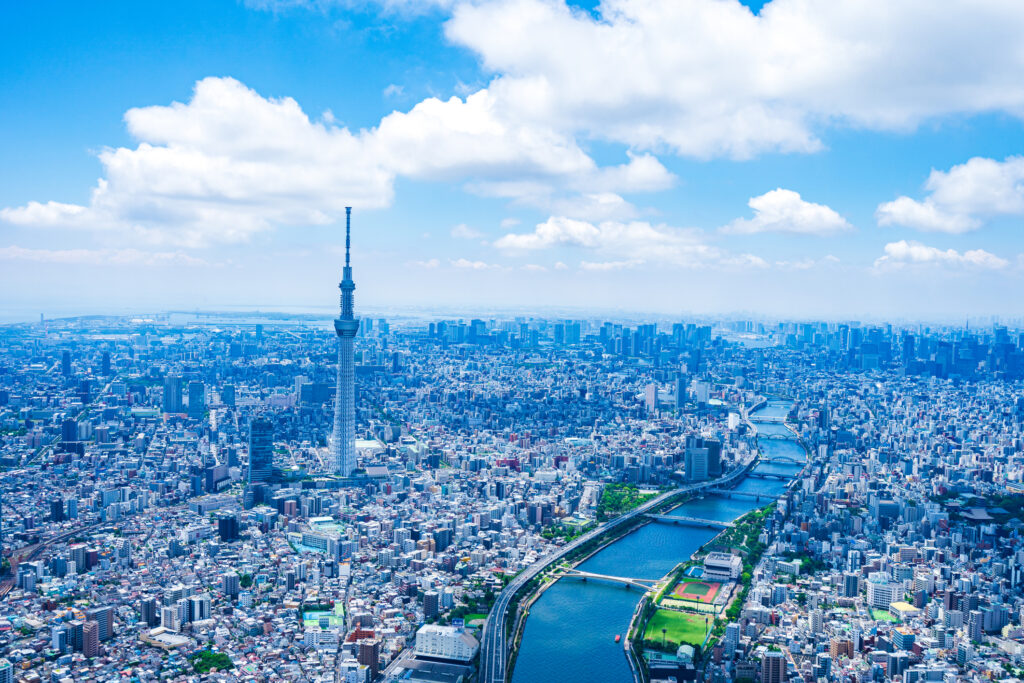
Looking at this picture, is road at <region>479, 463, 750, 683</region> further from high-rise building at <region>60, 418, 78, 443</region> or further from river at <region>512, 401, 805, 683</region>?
high-rise building at <region>60, 418, 78, 443</region>

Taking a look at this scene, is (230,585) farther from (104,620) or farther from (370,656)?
(370,656)

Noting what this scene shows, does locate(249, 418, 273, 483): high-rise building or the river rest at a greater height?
locate(249, 418, 273, 483): high-rise building

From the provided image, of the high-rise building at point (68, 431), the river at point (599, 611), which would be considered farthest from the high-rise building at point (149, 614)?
the high-rise building at point (68, 431)

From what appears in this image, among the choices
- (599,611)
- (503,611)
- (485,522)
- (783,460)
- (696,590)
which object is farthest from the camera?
(783,460)

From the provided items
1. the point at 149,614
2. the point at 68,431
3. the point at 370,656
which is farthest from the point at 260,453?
the point at 370,656

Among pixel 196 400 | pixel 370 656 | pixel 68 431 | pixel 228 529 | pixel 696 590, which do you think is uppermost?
pixel 196 400

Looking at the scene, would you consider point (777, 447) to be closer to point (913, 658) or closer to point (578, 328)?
point (913, 658)

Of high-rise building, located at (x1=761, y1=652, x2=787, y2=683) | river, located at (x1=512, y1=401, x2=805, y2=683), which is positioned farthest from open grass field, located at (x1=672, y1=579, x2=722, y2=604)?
high-rise building, located at (x1=761, y1=652, x2=787, y2=683)
